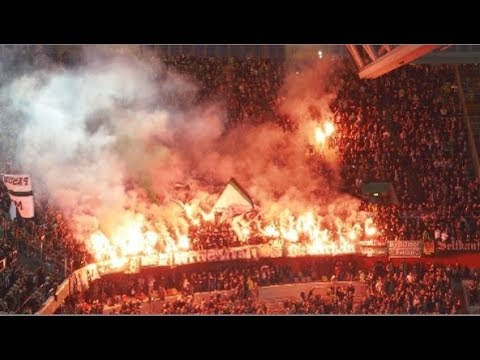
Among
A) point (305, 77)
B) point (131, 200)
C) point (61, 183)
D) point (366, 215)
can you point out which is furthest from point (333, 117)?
point (61, 183)

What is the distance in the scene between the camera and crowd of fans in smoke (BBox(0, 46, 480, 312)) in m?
9.17

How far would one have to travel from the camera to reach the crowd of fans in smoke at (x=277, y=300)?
29.8ft

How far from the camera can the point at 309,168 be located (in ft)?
30.2

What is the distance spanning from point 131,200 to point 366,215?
2.65 meters

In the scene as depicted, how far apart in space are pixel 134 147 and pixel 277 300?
91.8 inches

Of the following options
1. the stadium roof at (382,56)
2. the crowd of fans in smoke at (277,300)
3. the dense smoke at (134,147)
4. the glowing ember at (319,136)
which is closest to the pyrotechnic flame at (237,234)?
the dense smoke at (134,147)

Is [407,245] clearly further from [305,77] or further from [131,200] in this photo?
[131,200]

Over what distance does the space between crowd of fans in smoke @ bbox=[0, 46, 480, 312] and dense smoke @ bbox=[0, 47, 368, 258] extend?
150mm

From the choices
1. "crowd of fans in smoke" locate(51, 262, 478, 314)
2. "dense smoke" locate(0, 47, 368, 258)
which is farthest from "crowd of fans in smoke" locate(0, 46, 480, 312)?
"dense smoke" locate(0, 47, 368, 258)

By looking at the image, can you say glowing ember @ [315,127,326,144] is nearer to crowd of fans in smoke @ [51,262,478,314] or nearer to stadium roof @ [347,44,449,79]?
stadium roof @ [347,44,449,79]

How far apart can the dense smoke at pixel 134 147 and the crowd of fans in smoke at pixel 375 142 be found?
150 mm

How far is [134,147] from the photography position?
360 inches

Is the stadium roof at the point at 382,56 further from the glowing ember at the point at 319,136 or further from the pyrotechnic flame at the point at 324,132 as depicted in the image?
the glowing ember at the point at 319,136
